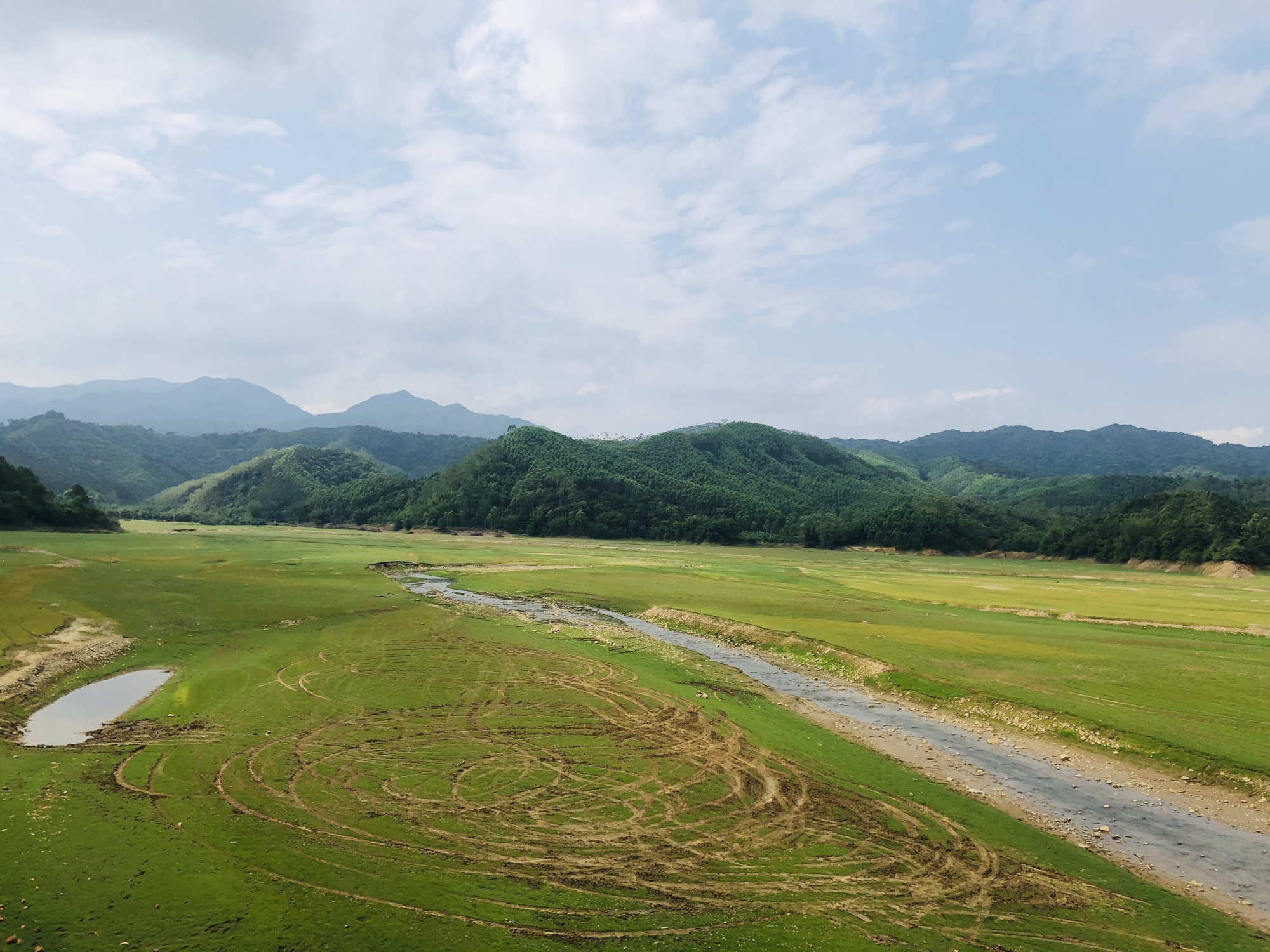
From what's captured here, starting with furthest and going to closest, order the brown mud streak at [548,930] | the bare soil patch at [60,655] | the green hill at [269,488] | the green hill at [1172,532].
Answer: the green hill at [269,488] < the green hill at [1172,532] < the bare soil patch at [60,655] < the brown mud streak at [548,930]

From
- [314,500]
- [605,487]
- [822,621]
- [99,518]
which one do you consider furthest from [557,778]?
[314,500]

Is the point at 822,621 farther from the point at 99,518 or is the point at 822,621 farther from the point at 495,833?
the point at 99,518

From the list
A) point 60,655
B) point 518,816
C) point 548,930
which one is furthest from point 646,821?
point 60,655

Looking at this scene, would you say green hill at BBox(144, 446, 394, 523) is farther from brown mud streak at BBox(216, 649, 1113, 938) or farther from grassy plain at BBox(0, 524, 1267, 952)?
brown mud streak at BBox(216, 649, 1113, 938)

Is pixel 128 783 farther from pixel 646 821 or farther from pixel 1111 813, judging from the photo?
pixel 1111 813

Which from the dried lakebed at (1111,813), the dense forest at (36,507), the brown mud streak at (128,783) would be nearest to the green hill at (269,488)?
the dense forest at (36,507)

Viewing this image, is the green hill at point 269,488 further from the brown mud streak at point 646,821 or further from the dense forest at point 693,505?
the brown mud streak at point 646,821

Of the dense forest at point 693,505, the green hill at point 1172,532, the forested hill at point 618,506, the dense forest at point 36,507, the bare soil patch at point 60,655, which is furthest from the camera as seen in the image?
the forested hill at point 618,506
